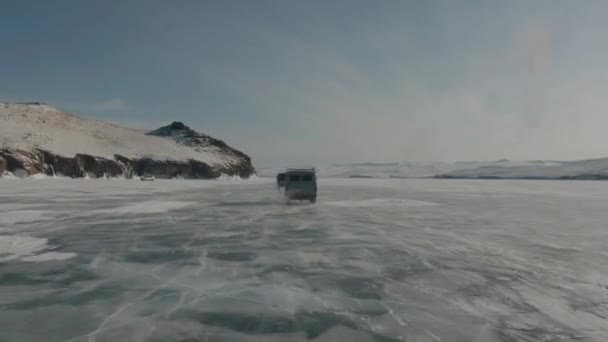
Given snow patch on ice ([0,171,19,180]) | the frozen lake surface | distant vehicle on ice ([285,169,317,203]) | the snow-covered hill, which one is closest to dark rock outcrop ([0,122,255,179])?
the snow-covered hill

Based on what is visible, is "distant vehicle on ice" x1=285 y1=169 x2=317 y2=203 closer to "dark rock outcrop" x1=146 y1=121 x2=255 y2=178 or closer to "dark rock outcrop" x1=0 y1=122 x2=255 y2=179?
"dark rock outcrop" x1=0 y1=122 x2=255 y2=179

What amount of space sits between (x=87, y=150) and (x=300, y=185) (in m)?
71.4

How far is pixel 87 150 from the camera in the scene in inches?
3118

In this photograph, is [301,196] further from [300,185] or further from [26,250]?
[26,250]

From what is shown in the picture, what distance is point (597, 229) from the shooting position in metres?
14.7

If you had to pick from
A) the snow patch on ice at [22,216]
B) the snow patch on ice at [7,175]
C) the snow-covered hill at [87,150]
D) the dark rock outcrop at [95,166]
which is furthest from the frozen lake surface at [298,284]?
the snow-covered hill at [87,150]

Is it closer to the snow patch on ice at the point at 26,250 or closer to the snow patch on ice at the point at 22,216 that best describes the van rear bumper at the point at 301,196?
the snow patch on ice at the point at 22,216

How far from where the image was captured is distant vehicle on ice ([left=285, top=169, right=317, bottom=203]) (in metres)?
25.2

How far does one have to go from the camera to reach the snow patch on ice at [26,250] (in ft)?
28.9

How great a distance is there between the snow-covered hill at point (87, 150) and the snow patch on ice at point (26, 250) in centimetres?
5991

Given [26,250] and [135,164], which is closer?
[26,250]

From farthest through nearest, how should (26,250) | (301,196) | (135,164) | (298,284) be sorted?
(135,164) → (301,196) → (26,250) → (298,284)

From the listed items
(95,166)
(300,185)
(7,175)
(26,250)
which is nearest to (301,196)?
(300,185)

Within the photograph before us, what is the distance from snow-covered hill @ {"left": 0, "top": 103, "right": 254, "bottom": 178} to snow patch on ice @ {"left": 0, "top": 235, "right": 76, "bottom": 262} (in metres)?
59.9
